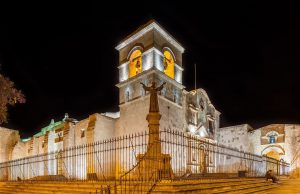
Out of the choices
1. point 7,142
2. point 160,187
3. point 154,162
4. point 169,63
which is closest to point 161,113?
point 169,63

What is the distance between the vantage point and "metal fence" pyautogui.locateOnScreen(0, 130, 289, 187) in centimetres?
1012

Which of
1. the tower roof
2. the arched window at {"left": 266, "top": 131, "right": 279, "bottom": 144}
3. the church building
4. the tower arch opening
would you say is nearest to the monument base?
the church building

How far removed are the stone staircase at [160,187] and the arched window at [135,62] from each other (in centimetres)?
1392

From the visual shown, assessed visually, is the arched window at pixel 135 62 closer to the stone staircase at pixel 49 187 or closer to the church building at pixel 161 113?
the church building at pixel 161 113

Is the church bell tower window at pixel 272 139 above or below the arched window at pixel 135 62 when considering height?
below

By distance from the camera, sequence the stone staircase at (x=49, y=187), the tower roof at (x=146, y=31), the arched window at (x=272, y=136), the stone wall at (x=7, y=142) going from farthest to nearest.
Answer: the stone wall at (x=7, y=142)
the arched window at (x=272, y=136)
the tower roof at (x=146, y=31)
the stone staircase at (x=49, y=187)

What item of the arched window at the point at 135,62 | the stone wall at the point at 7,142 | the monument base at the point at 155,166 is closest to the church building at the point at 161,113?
the arched window at the point at 135,62

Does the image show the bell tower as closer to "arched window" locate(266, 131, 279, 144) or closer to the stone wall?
"arched window" locate(266, 131, 279, 144)

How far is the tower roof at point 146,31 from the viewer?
81.0ft

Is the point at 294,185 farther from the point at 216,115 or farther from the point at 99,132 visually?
the point at 216,115

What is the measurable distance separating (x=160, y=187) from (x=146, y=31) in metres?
19.2

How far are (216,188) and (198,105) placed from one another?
21.5 metres

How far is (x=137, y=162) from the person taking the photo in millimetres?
11062

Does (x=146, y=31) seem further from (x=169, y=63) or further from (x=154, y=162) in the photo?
(x=154, y=162)
